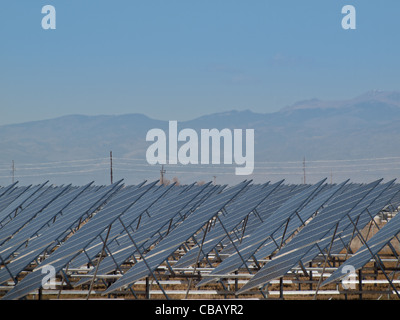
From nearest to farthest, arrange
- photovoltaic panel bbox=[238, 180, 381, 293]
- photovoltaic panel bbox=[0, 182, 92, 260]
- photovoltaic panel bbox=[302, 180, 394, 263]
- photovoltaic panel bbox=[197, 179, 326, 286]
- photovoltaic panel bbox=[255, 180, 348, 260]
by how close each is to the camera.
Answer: photovoltaic panel bbox=[238, 180, 381, 293] → photovoltaic panel bbox=[197, 179, 326, 286] → photovoltaic panel bbox=[0, 182, 92, 260] → photovoltaic panel bbox=[255, 180, 348, 260] → photovoltaic panel bbox=[302, 180, 394, 263]

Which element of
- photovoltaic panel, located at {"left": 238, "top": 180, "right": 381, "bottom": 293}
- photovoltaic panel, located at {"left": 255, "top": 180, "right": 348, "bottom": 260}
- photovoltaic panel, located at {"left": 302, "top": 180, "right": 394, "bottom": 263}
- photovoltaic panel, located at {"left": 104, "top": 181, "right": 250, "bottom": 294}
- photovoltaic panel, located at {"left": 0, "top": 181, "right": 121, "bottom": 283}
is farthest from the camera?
photovoltaic panel, located at {"left": 302, "top": 180, "right": 394, "bottom": 263}

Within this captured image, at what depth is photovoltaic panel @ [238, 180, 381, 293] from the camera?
1435 cm

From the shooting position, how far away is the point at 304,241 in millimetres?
14977

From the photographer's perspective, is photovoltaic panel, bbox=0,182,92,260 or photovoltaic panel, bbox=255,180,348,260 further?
photovoltaic panel, bbox=255,180,348,260

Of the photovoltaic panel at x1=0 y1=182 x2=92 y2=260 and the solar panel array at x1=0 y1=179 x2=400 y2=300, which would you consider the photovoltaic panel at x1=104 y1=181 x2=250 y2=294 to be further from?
the photovoltaic panel at x1=0 y1=182 x2=92 y2=260

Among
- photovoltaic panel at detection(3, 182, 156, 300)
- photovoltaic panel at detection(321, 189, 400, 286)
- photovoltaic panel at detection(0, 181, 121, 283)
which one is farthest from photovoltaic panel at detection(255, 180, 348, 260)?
photovoltaic panel at detection(0, 181, 121, 283)

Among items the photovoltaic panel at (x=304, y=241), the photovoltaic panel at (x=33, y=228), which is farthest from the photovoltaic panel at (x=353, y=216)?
the photovoltaic panel at (x=33, y=228)

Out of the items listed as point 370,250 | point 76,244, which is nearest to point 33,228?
point 76,244

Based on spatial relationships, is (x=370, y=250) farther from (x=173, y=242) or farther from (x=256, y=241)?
(x=173, y=242)

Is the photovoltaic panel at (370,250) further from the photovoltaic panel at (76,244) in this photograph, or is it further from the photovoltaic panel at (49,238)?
the photovoltaic panel at (49,238)

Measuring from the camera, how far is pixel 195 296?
1927cm

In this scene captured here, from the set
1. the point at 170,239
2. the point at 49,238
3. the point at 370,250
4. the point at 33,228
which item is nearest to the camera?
the point at 370,250

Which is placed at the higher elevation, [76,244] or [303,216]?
[76,244]
